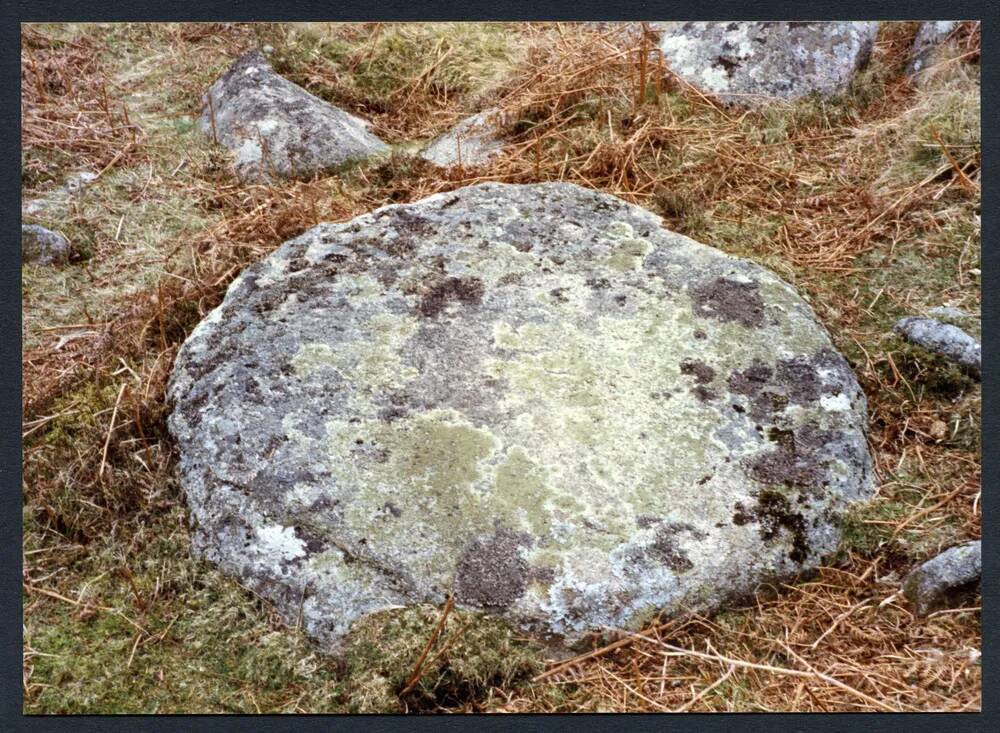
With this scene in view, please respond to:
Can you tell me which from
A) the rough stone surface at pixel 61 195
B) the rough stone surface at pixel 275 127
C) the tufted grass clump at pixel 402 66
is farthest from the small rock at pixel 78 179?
the tufted grass clump at pixel 402 66

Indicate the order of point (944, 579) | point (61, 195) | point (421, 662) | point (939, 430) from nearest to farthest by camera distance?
point (421, 662) < point (944, 579) < point (939, 430) < point (61, 195)

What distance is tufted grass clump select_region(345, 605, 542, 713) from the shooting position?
235 centimetres

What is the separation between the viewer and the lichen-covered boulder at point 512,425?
8.16 feet

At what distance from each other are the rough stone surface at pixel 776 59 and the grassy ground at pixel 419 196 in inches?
4.0

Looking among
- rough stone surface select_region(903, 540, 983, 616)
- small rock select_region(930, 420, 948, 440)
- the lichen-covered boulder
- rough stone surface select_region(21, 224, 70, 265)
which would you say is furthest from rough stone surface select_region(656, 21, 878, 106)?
rough stone surface select_region(21, 224, 70, 265)

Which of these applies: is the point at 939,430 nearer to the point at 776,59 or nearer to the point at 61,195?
the point at 776,59

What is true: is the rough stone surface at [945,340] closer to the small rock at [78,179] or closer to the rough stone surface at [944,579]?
the rough stone surface at [944,579]

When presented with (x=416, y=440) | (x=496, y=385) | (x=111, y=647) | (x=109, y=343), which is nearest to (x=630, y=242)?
(x=496, y=385)

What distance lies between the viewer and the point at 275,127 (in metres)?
4.05

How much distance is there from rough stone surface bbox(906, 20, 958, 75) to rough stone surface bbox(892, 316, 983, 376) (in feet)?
5.11

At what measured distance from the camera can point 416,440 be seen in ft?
8.93

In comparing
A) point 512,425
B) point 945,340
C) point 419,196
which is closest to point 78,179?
point 419,196

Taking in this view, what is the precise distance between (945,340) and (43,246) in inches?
124

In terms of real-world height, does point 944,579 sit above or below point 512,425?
below
